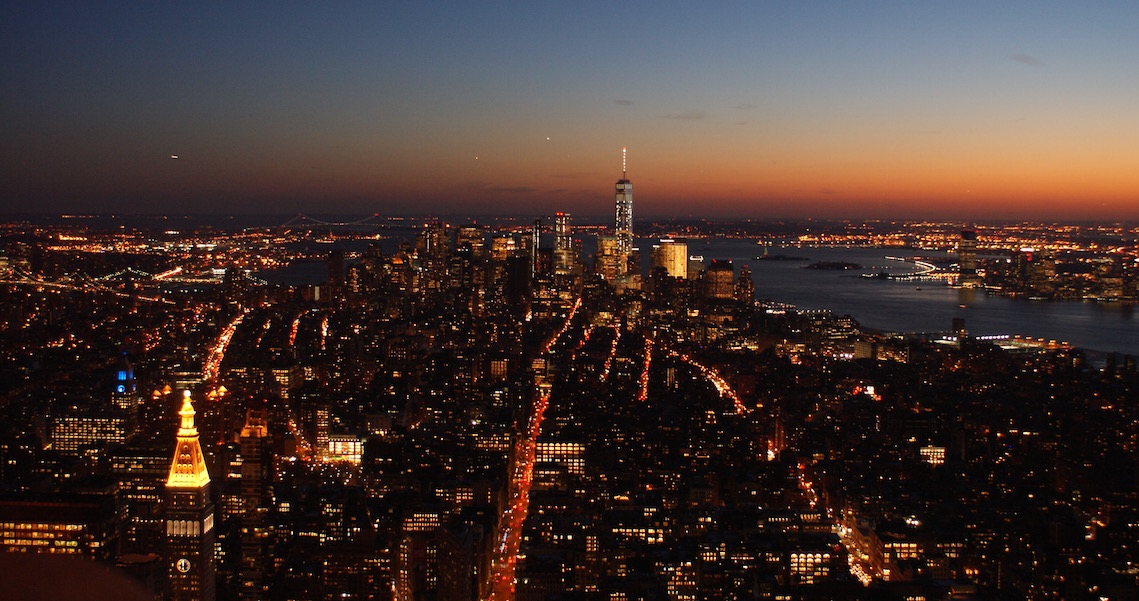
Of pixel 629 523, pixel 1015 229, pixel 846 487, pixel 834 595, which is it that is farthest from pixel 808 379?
pixel 1015 229

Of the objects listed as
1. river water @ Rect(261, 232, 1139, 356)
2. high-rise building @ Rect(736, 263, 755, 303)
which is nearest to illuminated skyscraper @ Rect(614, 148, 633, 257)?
river water @ Rect(261, 232, 1139, 356)

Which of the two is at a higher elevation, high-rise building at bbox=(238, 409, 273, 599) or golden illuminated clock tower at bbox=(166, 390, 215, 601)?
golden illuminated clock tower at bbox=(166, 390, 215, 601)

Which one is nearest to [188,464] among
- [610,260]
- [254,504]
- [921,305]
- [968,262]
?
[254,504]

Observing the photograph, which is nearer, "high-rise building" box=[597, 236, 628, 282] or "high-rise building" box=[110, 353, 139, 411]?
"high-rise building" box=[110, 353, 139, 411]

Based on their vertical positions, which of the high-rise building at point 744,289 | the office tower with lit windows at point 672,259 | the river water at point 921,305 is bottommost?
the river water at point 921,305

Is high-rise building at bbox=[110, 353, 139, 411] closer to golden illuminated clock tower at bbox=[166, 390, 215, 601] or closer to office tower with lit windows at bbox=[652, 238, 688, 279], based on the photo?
golden illuminated clock tower at bbox=[166, 390, 215, 601]

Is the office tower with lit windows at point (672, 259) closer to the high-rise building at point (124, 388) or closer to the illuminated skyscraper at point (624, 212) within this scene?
the illuminated skyscraper at point (624, 212)

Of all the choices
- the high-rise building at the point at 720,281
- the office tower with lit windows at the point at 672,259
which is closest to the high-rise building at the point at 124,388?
the high-rise building at the point at 720,281

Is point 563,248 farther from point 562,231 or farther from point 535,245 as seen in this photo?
point 562,231

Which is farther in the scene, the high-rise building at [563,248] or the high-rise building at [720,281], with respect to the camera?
the high-rise building at [563,248]
